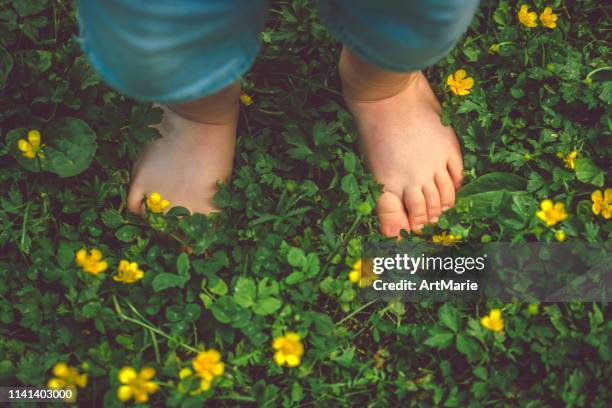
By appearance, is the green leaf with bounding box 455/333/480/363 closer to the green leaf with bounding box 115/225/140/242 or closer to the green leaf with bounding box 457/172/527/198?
the green leaf with bounding box 457/172/527/198

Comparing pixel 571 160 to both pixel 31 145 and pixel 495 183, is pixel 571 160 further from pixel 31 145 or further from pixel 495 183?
pixel 31 145

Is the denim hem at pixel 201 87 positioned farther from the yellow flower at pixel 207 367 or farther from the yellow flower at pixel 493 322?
the yellow flower at pixel 493 322

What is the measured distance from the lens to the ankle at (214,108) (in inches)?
58.3

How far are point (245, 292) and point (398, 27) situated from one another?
0.69m

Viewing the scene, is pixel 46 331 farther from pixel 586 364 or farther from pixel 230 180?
pixel 586 364

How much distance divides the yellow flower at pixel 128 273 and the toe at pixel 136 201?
0.73 ft

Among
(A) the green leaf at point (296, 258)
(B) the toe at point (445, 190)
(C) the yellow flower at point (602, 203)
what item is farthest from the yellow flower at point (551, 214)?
(A) the green leaf at point (296, 258)

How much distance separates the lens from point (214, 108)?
→ 1.53 meters

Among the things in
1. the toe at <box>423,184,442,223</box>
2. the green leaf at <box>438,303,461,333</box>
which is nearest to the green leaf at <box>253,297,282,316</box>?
the green leaf at <box>438,303,461,333</box>

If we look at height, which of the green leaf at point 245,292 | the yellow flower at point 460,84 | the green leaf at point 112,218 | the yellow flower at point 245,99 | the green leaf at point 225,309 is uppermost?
the yellow flower at point 460,84

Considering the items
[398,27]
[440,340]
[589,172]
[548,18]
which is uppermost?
[398,27]

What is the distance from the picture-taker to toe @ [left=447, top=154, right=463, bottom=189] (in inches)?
67.4

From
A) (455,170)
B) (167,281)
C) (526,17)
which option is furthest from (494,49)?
(167,281)

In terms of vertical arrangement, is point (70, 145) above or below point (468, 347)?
above
